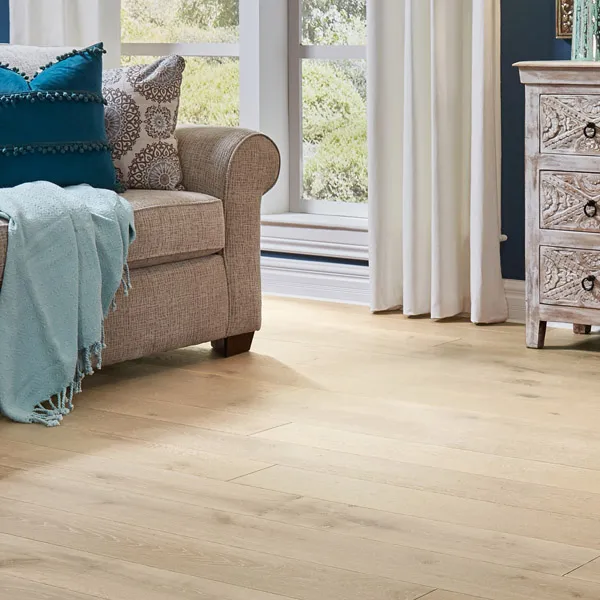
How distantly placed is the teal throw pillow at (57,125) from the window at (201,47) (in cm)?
145

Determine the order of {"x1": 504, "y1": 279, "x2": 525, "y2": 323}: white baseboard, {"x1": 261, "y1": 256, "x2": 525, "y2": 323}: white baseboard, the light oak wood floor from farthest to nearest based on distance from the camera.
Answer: {"x1": 261, "y1": 256, "x2": 525, "y2": 323}: white baseboard
{"x1": 504, "y1": 279, "x2": 525, "y2": 323}: white baseboard
the light oak wood floor

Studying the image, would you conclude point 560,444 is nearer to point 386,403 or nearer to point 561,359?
point 386,403

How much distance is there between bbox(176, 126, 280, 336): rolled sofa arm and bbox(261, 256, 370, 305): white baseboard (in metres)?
0.91

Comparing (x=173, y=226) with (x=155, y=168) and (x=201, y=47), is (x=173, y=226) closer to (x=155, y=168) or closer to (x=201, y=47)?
(x=155, y=168)

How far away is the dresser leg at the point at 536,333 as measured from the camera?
3.86 metres

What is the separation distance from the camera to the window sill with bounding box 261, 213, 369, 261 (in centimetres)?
466

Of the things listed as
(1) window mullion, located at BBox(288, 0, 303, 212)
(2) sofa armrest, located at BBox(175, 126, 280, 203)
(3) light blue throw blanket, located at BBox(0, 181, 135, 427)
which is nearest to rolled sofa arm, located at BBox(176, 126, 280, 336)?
(2) sofa armrest, located at BBox(175, 126, 280, 203)

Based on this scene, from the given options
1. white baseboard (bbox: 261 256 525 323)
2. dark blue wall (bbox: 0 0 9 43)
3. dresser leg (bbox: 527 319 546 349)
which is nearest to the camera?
dresser leg (bbox: 527 319 546 349)

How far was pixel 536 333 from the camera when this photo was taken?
152 inches

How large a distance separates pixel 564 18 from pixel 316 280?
1336 mm

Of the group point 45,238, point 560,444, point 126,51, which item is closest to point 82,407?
point 45,238

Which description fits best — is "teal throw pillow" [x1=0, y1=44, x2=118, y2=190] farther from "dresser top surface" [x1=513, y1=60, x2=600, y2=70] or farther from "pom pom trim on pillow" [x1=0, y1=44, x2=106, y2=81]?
"dresser top surface" [x1=513, y1=60, x2=600, y2=70]

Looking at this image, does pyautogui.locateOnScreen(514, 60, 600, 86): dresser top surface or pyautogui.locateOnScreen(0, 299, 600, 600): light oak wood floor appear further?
pyautogui.locateOnScreen(514, 60, 600, 86): dresser top surface

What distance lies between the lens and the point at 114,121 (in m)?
3.76
